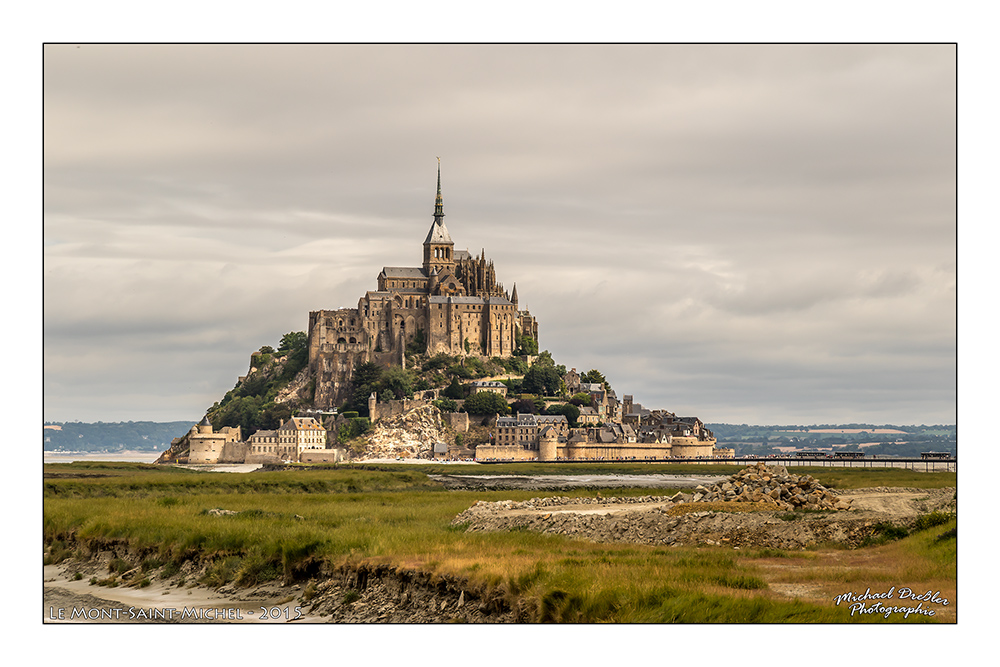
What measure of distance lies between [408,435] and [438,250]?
43.0 meters

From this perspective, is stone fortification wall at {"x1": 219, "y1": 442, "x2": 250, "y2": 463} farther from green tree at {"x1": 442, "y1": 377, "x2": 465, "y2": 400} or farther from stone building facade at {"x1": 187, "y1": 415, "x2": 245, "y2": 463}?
green tree at {"x1": 442, "y1": 377, "x2": 465, "y2": 400}

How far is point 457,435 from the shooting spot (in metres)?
141

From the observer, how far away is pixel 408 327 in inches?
6171

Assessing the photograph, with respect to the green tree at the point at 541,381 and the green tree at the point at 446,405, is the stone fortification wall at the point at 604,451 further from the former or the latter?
the green tree at the point at 446,405

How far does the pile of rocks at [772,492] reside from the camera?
32031 millimetres

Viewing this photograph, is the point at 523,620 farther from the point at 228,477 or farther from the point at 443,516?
the point at 228,477

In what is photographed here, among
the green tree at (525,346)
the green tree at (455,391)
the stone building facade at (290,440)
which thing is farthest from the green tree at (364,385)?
the green tree at (525,346)

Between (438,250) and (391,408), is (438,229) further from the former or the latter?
(391,408)

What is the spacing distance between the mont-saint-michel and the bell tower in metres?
0.26

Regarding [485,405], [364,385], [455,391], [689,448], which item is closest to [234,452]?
[364,385]

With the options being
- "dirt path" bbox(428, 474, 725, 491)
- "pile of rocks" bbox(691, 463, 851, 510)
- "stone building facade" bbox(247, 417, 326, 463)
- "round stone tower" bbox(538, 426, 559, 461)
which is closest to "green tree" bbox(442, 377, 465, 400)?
"round stone tower" bbox(538, 426, 559, 461)

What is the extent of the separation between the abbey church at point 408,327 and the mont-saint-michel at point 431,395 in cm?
19

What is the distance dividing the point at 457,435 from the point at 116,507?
102192 millimetres

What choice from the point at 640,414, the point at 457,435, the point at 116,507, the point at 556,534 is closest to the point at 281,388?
the point at 457,435
